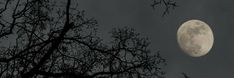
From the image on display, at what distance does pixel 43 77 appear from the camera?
15312 mm

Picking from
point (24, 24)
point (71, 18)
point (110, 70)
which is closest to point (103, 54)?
point (110, 70)

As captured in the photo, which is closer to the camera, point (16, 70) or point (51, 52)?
point (51, 52)

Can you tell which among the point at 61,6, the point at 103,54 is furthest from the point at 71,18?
the point at 103,54

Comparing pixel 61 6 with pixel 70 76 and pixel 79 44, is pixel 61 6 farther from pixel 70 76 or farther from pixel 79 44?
pixel 70 76

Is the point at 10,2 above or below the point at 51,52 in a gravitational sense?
above

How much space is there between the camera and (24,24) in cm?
1719

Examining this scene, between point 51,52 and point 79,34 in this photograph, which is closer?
point 51,52

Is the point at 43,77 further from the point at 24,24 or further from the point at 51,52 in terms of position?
the point at 24,24

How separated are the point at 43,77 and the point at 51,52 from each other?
88 centimetres

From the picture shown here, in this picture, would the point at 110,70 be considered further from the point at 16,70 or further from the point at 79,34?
the point at 16,70

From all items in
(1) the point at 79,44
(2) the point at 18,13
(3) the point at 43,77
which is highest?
(2) the point at 18,13

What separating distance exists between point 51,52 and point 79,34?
207 centimetres

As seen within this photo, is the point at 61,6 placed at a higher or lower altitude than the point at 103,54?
higher

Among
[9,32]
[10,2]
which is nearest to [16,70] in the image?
[9,32]
